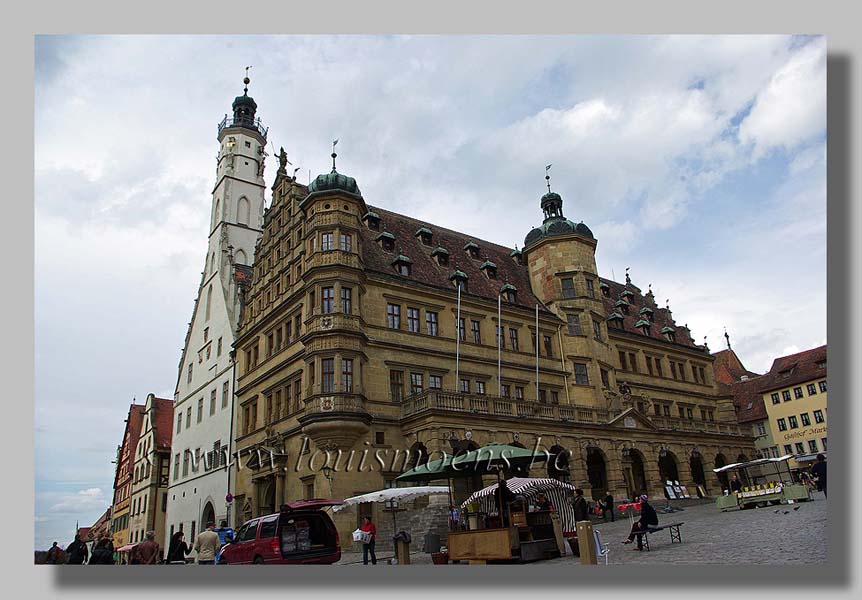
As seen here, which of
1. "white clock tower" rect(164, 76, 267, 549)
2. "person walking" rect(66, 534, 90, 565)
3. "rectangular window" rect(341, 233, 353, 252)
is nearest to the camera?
"person walking" rect(66, 534, 90, 565)

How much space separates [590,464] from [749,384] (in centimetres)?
3268

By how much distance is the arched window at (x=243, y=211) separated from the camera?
44.8 meters

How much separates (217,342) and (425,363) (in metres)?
15.8

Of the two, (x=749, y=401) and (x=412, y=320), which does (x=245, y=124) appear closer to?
(x=412, y=320)

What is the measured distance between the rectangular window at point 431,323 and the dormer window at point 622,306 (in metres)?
18.1

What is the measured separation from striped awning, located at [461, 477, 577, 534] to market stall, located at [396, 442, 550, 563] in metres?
0.41

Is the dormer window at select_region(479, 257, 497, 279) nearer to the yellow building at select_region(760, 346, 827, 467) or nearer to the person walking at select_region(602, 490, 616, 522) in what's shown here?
the person walking at select_region(602, 490, 616, 522)

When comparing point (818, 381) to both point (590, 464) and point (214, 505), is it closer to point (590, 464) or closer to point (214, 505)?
point (590, 464)

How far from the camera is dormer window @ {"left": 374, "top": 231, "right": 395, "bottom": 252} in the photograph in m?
34.7

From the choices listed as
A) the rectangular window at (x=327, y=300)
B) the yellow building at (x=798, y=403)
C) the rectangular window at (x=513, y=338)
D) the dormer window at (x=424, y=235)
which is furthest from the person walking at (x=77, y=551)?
the yellow building at (x=798, y=403)

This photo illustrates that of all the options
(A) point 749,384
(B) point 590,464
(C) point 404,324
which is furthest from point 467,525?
(A) point 749,384

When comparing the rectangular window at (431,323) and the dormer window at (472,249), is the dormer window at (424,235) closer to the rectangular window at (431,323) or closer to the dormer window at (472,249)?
the dormer window at (472,249)

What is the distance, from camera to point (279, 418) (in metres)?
31.3

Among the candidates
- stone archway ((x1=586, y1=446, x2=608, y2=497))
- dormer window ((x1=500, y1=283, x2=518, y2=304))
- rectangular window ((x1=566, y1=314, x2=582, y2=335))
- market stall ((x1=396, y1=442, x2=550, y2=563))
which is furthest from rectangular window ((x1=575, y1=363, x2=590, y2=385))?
market stall ((x1=396, y1=442, x2=550, y2=563))
